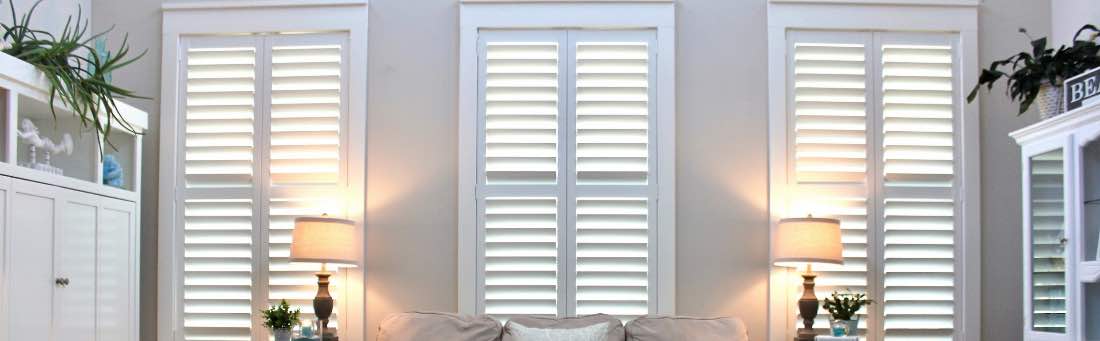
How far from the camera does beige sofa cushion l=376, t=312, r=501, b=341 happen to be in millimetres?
4723

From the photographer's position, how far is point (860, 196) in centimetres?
535

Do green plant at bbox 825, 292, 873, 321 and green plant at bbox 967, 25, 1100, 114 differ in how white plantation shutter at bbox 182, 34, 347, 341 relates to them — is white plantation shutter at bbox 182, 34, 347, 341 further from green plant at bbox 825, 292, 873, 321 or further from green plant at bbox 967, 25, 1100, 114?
green plant at bbox 967, 25, 1100, 114

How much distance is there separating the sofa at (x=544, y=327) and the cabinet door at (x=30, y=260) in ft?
4.43

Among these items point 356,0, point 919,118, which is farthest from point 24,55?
point 919,118

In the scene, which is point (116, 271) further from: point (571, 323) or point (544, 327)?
point (571, 323)

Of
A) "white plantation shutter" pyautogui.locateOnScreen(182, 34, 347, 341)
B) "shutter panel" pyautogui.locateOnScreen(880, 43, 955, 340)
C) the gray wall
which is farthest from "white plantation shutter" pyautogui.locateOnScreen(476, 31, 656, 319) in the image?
"shutter panel" pyautogui.locateOnScreen(880, 43, 955, 340)

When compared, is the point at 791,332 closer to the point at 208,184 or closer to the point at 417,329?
the point at 417,329

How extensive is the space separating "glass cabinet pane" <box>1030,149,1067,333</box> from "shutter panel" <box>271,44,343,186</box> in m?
3.13

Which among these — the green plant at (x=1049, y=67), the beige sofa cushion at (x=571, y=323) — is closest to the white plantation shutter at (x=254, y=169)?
the beige sofa cushion at (x=571, y=323)

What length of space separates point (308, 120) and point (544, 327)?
1.61 metres

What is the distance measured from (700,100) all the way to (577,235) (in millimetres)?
888

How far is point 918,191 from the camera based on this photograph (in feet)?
17.6

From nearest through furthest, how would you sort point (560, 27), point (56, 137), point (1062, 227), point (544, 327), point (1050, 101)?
1. point (1062, 227)
2. point (1050, 101)
3. point (544, 327)
4. point (56, 137)
5. point (560, 27)

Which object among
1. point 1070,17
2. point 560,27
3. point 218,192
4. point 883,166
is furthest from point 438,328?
point 1070,17
